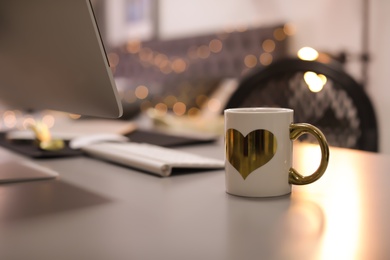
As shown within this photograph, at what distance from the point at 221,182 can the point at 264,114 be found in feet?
0.45

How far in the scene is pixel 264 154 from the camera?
22.1 inches

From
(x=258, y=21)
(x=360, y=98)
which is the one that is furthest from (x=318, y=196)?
(x=258, y=21)

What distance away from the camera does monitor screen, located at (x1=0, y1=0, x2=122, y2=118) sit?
1.77ft

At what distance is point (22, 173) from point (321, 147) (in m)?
0.44

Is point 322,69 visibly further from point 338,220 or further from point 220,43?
point 220,43

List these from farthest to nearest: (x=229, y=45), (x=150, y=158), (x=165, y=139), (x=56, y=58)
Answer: (x=229, y=45), (x=165, y=139), (x=150, y=158), (x=56, y=58)

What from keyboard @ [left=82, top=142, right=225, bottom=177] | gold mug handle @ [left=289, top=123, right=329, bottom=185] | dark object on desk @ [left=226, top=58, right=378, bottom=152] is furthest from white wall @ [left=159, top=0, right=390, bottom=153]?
gold mug handle @ [left=289, top=123, right=329, bottom=185]

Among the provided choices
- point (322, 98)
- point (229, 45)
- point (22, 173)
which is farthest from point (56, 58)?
point (229, 45)

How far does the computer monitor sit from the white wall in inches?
84.5

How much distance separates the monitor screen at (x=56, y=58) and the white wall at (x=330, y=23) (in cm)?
215

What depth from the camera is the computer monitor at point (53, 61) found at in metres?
0.54

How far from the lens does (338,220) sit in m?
0.47

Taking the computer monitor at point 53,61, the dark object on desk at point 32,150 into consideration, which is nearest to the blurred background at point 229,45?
the dark object on desk at point 32,150

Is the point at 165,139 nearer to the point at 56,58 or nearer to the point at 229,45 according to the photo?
the point at 56,58
